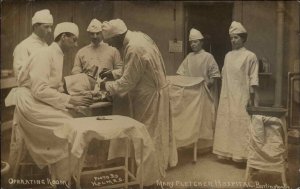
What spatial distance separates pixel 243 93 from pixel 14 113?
147 centimetres

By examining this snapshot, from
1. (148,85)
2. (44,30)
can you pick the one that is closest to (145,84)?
(148,85)

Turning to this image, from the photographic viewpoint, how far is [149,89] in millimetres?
2570

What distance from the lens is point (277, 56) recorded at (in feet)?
8.34

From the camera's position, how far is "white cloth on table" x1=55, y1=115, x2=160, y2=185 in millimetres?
2320

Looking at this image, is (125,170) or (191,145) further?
(191,145)

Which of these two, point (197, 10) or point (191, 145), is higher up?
point (197, 10)

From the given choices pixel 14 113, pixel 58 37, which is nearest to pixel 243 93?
pixel 58 37

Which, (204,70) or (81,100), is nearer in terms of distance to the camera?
(81,100)

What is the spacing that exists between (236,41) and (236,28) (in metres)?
0.08

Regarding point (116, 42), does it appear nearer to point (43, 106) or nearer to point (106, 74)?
point (106, 74)

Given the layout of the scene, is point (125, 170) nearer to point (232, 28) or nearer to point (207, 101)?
point (207, 101)

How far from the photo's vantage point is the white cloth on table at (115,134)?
232cm

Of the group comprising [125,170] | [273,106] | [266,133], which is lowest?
[125,170]

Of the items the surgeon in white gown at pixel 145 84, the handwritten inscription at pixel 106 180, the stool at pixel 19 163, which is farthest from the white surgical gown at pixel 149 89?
the stool at pixel 19 163
